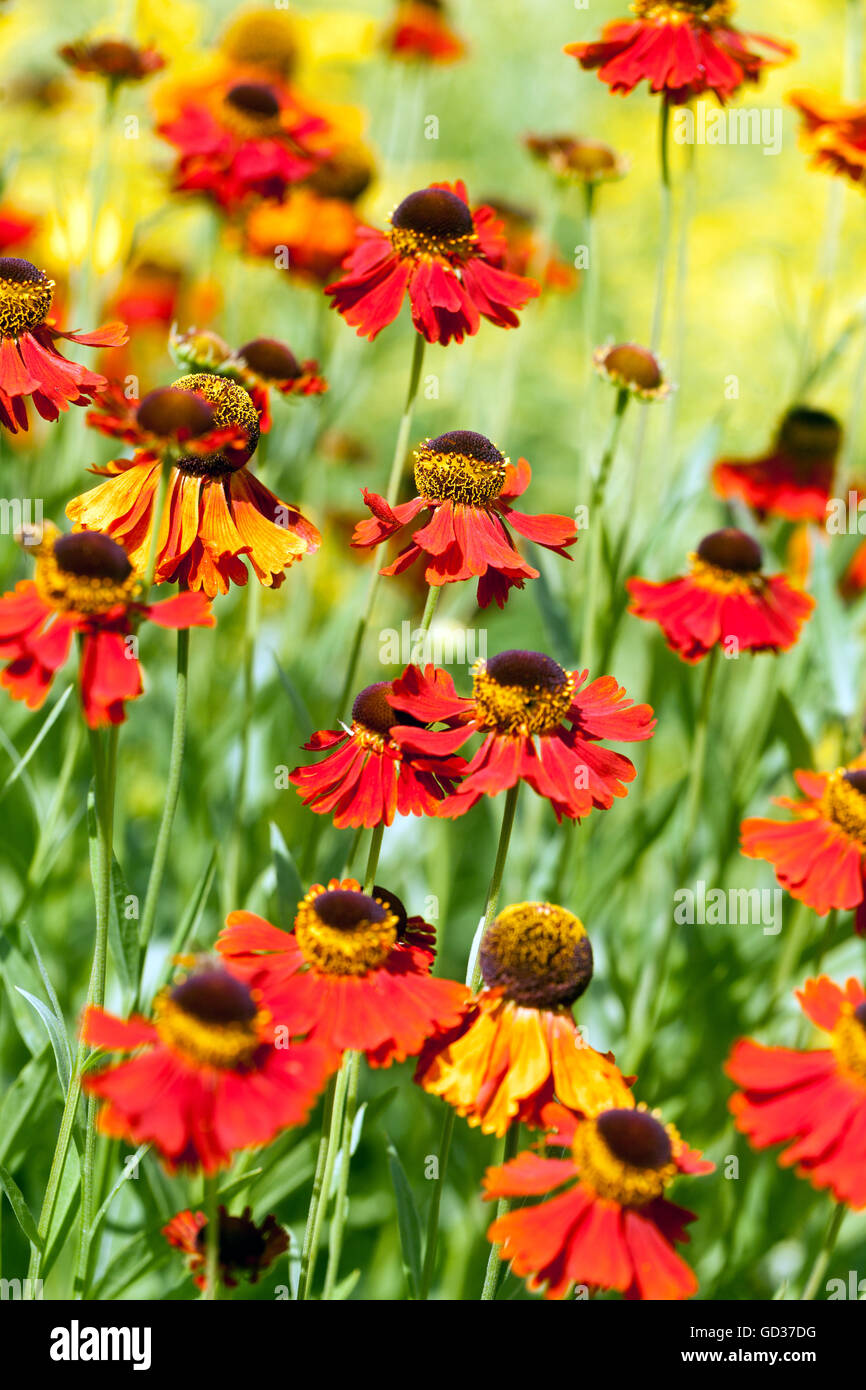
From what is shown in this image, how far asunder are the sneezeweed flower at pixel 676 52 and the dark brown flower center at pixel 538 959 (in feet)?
2.53

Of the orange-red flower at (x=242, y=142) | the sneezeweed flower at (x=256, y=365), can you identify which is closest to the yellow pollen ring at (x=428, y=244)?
the sneezeweed flower at (x=256, y=365)

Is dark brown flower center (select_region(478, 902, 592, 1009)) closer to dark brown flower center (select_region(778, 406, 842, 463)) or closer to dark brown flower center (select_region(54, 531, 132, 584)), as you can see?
dark brown flower center (select_region(54, 531, 132, 584))

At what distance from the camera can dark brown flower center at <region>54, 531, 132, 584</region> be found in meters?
0.69

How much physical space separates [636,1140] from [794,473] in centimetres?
113

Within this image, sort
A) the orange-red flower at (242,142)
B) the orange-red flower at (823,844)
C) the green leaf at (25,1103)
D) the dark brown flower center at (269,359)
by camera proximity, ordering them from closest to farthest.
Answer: the orange-red flower at (823,844), the green leaf at (25,1103), the dark brown flower center at (269,359), the orange-red flower at (242,142)

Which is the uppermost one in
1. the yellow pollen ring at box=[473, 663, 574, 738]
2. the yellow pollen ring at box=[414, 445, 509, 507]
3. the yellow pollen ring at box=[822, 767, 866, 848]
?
the yellow pollen ring at box=[414, 445, 509, 507]

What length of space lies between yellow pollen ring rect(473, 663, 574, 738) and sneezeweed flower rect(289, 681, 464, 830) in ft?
0.12

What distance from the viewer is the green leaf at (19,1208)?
2.63 ft

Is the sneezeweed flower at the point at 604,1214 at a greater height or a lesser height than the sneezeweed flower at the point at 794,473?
lesser

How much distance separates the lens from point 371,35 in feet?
7.32

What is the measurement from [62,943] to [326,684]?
1.90 feet

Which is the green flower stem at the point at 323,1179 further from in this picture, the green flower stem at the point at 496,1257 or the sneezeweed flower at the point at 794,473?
the sneezeweed flower at the point at 794,473

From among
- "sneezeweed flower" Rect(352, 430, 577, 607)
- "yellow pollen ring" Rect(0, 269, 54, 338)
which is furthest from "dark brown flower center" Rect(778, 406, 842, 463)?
"yellow pollen ring" Rect(0, 269, 54, 338)
